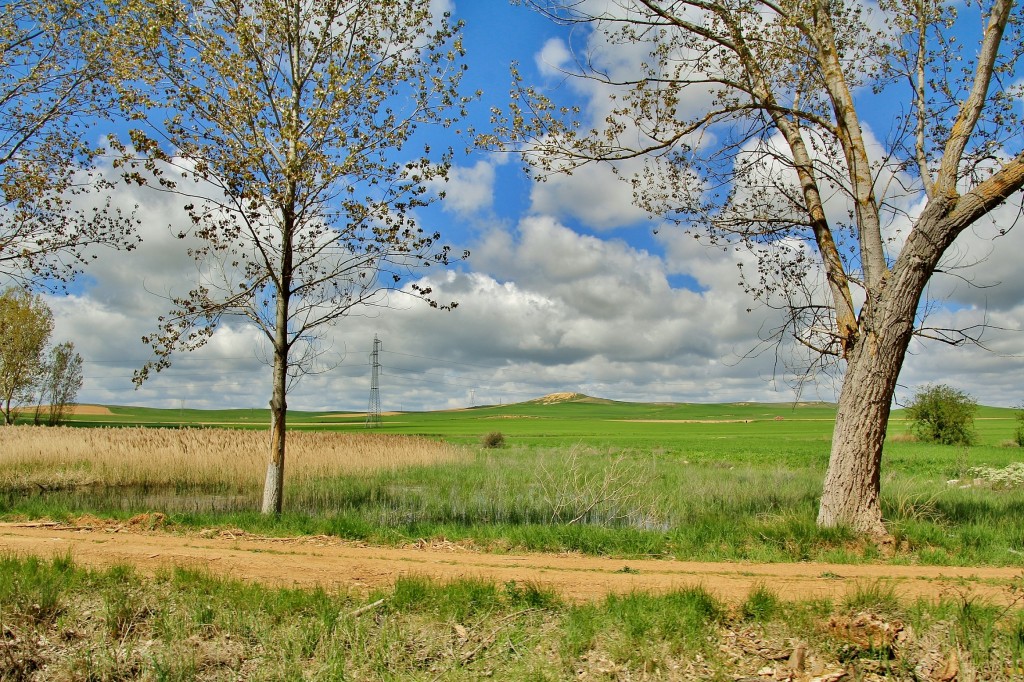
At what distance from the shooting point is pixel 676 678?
5.84m

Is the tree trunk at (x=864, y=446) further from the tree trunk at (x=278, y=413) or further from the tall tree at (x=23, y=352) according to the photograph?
the tall tree at (x=23, y=352)

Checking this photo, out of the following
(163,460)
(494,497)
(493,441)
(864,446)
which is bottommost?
(493,441)

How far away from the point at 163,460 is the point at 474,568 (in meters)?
18.8

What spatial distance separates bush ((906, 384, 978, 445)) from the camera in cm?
4600

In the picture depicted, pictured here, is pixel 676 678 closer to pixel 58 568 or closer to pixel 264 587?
pixel 264 587

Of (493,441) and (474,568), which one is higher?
(474,568)

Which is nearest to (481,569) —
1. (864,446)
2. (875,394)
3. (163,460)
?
(864,446)

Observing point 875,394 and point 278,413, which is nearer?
point 875,394

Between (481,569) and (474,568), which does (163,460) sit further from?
(481,569)

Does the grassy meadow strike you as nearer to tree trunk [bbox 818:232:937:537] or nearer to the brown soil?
tree trunk [bbox 818:232:937:537]

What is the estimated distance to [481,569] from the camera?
28.9 ft

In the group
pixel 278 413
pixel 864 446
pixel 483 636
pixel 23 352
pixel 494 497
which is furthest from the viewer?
pixel 23 352

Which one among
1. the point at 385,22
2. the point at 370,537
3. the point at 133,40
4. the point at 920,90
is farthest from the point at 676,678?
the point at 133,40

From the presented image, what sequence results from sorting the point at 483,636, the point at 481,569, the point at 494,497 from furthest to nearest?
the point at 494,497
the point at 481,569
the point at 483,636
